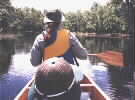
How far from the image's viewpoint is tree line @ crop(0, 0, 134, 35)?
9182cm

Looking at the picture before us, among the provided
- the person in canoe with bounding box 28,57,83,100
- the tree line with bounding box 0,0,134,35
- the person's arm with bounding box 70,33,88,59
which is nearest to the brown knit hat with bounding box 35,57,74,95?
the person in canoe with bounding box 28,57,83,100

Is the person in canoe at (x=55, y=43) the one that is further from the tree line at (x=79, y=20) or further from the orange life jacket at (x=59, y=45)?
the tree line at (x=79, y=20)

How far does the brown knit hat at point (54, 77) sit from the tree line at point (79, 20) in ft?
221

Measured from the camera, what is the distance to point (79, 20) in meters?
130

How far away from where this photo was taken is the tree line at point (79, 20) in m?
91.8

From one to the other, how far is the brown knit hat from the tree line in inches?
2653

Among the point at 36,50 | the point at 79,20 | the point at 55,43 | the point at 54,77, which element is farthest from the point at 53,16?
the point at 79,20

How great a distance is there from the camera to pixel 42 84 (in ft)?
9.92

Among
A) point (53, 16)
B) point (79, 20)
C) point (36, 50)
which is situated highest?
point (53, 16)

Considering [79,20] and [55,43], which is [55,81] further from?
[79,20]

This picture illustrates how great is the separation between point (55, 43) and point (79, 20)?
413 feet

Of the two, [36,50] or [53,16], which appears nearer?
[36,50]

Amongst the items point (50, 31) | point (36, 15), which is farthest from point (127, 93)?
point (36, 15)

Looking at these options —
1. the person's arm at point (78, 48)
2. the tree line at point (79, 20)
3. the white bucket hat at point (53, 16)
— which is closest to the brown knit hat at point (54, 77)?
the person's arm at point (78, 48)
